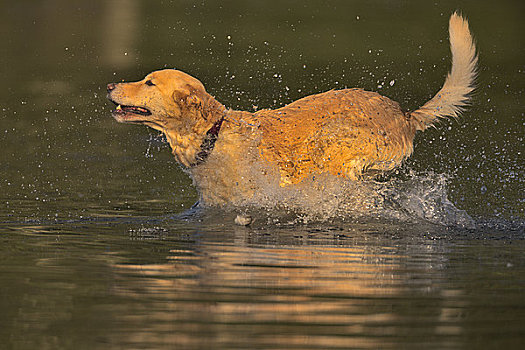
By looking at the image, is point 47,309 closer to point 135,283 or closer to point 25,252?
point 135,283

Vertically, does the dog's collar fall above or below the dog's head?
below

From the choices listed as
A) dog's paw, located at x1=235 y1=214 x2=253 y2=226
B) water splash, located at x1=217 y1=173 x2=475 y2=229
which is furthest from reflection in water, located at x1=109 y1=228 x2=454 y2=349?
water splash, located at x1=217 y1=173 x2=475 y2=229

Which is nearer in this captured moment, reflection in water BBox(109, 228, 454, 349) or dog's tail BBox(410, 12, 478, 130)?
reflection in water BBox(109, 228, 454, 349)

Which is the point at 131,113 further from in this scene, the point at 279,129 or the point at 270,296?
the point at 270,296

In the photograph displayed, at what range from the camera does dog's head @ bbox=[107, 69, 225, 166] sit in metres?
8.18

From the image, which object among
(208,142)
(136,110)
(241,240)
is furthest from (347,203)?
(136,110)

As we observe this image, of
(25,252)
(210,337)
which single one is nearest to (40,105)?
(25,252)

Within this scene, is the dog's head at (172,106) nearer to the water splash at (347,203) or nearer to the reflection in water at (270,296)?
the water splash at (347,203)

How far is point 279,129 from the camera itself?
870 centimetres

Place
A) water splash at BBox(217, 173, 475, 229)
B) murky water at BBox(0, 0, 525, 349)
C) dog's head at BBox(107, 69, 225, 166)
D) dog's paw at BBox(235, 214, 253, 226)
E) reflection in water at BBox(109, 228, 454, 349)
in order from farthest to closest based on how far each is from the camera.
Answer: water splash at BBox(217, 173, 475, 229) → dog's head at BBox(107, 69, 225, 166) → dog's paw at BBox(235, 214, 253, 226) → murky water at BBox(0, 0, 525, 349) → reflection in water at BBox(109, 228, 454, 349)

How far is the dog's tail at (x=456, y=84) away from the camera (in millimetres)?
9258

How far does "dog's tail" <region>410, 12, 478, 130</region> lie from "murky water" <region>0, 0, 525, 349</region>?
0.57m

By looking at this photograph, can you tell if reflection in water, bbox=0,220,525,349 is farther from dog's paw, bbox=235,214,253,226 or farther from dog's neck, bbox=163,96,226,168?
dog's neck, bbox=163,96,226,168

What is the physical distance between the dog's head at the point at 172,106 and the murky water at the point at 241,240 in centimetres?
68
